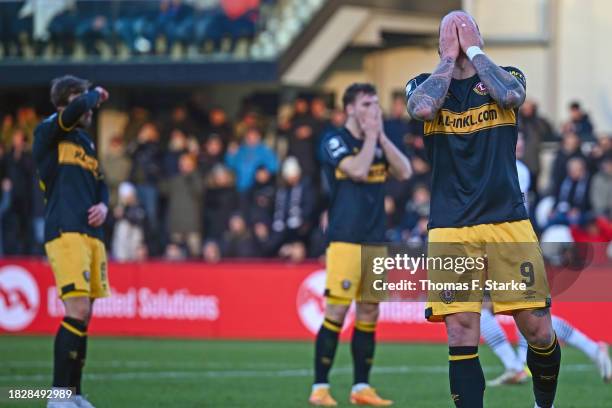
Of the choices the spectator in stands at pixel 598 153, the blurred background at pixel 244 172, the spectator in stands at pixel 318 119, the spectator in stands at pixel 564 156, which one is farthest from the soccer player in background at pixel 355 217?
the spectator in stands at pixel 318 119

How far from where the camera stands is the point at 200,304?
17172 millimetres

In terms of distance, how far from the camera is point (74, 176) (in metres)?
9.33

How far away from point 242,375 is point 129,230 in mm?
8524

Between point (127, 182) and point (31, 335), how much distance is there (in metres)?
4.82

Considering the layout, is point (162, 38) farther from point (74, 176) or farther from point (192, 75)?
point (74, 176)

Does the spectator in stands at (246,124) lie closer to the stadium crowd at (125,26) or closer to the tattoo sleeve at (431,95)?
the stadium crowd at (125,26)

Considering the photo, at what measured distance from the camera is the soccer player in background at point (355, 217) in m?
10.1

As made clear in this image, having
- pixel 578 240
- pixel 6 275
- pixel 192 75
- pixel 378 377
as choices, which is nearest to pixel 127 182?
pixel 192 75

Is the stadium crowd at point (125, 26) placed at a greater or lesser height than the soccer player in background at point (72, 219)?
greater

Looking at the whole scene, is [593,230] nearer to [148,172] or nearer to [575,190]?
[575,190]

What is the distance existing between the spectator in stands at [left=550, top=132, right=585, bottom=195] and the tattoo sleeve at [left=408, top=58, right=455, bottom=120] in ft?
39.0

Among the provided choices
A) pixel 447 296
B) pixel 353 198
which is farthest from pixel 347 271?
pixel 447 296

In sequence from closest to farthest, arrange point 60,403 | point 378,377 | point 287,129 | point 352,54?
1. point 60,403
2. point 378,377
3. point 287,129
4. point 352,54

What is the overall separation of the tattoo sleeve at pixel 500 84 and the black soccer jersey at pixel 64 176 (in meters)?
3.51
